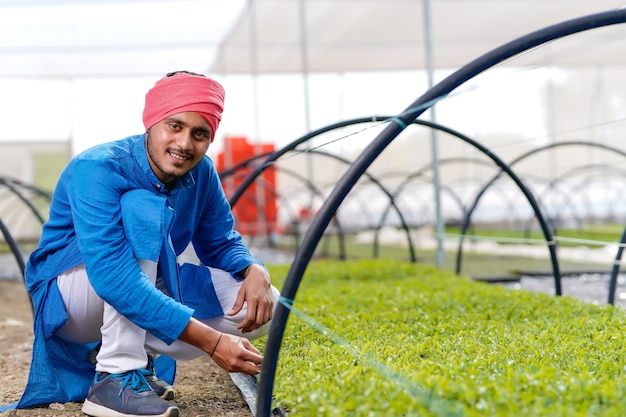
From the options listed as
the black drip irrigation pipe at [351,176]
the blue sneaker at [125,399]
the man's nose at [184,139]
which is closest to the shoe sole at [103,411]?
the blue sneaker at [125,399]

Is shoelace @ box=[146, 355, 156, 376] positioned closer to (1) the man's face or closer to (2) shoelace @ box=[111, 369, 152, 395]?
(2) shoelace @ box=[111, 369, 152, 395]

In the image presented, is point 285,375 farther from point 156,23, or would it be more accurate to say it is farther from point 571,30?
point 156,23

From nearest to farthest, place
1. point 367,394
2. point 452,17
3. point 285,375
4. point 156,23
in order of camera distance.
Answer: point 367,394 → point 285,375 → point 452,17 → point 156,23

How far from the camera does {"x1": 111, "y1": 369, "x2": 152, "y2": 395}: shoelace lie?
6.71ft

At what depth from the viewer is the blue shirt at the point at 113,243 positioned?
1.92 meters

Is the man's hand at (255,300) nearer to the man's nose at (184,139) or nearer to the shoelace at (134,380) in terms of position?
the shoelace at (134,380)

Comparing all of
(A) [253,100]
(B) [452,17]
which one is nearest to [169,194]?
(B) [452,17]

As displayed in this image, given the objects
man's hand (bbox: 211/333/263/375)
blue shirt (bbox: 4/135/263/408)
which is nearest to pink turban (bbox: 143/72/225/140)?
blue shirt (bbox: 4/135/263/408)

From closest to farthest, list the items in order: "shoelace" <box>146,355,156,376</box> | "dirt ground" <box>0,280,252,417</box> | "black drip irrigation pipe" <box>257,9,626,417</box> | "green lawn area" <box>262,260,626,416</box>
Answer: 1. "green lawn area" <box>262,260,626,416</box>
2. "black drip irrigation pipe" <box>257,9,626,417</box>
3. "dirt ground" <box>0,280,252,417</box>
4. "shoelace" <box>146,355,156,376</box>

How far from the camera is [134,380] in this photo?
2061 mm

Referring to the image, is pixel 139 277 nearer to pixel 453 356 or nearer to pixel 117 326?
pixel 117 326

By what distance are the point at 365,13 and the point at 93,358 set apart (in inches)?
233

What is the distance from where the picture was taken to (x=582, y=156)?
9.43 meters

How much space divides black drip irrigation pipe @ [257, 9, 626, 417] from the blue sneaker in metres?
0.40
